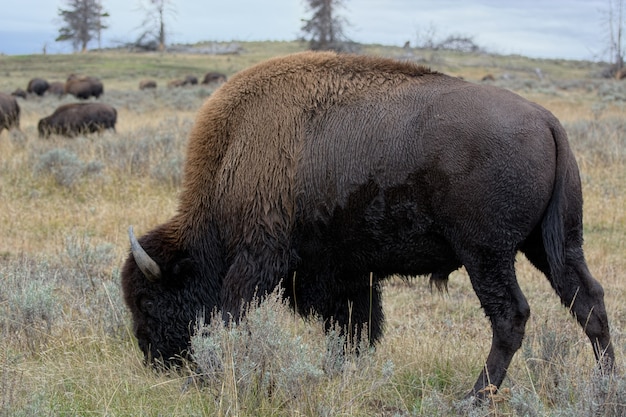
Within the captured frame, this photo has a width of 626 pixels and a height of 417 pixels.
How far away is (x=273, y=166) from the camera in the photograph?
4242 mm

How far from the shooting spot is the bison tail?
384cm

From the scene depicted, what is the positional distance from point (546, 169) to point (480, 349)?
5.52ft

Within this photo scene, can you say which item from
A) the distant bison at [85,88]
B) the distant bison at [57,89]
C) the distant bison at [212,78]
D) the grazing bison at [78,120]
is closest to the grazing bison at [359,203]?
the grazing bison at [78,120]

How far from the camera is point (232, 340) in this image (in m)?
3.64

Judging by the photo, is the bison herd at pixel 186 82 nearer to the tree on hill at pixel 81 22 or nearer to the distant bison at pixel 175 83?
the distant bison at pixel 175 83

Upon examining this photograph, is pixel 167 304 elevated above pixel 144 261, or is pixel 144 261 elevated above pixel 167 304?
pixel 144 261

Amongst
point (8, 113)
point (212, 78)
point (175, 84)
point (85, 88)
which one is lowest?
point (8, 113)

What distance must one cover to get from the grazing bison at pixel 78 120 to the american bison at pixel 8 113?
969mm

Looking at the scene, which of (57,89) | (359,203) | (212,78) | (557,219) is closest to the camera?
(557,219)

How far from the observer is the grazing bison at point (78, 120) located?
58.2 feet

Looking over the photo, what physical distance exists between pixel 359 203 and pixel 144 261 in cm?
138

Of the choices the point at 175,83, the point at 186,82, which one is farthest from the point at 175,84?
the point at 186,82

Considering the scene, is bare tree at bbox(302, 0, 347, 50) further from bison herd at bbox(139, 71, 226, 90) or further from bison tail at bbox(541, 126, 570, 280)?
bison tail at bbox(541, 126, 570, 280)

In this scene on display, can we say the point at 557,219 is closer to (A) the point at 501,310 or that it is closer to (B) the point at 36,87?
(A) the point at 501,310
